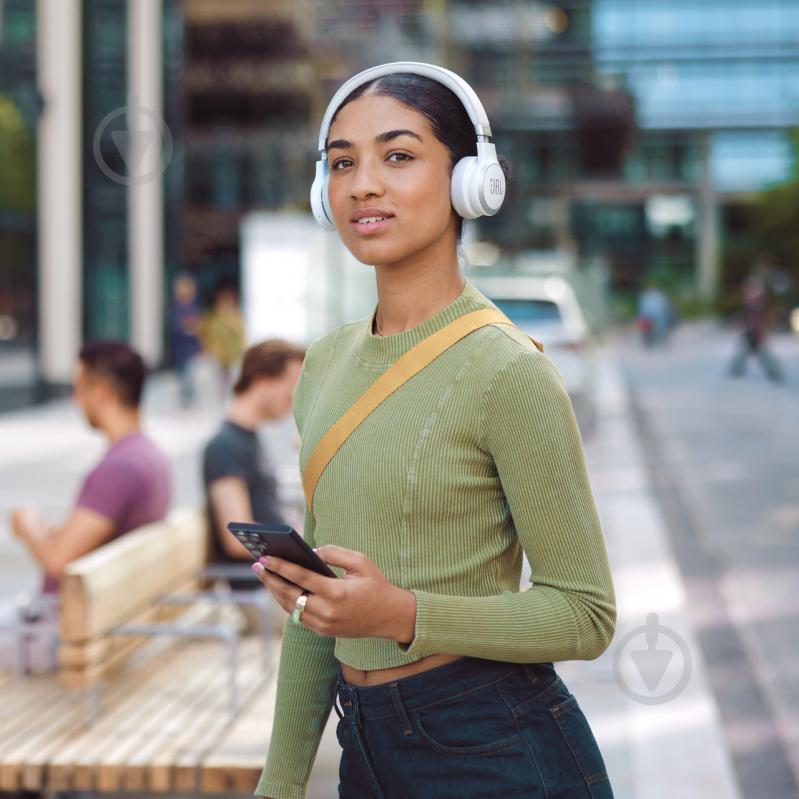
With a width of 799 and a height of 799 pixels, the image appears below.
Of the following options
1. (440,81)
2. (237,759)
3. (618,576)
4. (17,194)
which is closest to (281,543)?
(440,81)

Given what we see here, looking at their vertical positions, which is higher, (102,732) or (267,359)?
(267,359)

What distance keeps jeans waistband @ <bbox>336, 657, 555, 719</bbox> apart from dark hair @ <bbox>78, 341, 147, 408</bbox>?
3191mm

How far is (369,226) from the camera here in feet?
6.82

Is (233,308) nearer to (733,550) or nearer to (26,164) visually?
(26,164)

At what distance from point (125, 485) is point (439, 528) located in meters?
3.26

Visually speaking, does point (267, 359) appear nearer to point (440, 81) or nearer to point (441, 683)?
point (440, 81)

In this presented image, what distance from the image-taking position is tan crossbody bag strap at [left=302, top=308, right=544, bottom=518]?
6.67ft

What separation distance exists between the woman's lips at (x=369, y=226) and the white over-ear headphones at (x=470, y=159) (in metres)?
0.11

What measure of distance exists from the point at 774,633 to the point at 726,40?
77047 millimetres

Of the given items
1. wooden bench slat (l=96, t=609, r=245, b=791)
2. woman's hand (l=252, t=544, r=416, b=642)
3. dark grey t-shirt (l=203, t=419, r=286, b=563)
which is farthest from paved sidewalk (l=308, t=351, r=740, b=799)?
woman's hand (l=252, t=544, r=416, b=642)

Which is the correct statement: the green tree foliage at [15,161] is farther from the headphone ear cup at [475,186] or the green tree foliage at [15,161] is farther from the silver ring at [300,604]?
the silver ring at [300,604]

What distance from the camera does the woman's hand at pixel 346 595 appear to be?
184cm

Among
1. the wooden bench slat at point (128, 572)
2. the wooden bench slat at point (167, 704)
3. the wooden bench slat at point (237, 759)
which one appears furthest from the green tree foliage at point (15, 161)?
the wooden bench slat at point (237, 759)

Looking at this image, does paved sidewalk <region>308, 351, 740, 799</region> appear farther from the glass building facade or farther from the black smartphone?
the glass building facade
